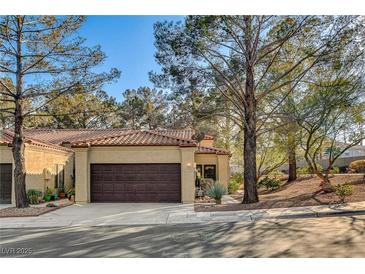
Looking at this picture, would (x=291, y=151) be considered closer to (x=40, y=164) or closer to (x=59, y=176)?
(x=59, y=176)

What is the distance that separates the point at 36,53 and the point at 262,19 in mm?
9071

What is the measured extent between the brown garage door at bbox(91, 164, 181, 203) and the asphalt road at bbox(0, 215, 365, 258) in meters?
5.63

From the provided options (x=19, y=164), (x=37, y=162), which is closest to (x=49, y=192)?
(x=37, y=162)

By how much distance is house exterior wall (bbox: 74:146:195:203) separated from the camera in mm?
15656

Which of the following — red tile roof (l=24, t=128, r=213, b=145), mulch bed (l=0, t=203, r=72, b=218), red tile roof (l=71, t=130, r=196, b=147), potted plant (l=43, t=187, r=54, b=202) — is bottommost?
mulch bed (l=0, t=203, r=72, b=218)

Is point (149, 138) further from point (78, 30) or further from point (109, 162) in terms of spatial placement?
point (78, 30)

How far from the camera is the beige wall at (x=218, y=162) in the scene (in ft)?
69.7

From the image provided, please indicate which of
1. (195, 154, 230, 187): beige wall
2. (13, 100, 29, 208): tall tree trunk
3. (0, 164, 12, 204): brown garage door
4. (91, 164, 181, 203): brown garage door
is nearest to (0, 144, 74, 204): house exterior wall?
(0, 164, 12, 204): brown garage door

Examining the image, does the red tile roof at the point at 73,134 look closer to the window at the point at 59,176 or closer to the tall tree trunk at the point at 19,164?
the window at the point at 59,176

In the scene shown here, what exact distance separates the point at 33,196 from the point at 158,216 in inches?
299

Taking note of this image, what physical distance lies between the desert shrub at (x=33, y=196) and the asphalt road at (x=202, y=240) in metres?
5.93

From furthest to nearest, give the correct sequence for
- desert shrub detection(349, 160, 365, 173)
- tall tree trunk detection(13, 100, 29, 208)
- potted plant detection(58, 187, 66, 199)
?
desert shrub detection(349, 160, 365, 173)
potted plant detection(58, 187, 66, 199)
tall tree trunk detection(13, 100, 29, 208)

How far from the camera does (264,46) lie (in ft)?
43.9

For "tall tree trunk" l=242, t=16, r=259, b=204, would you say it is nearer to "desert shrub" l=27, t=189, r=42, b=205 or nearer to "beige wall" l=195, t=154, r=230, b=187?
"beige wall" l=195, t=154, r=230, b=187
